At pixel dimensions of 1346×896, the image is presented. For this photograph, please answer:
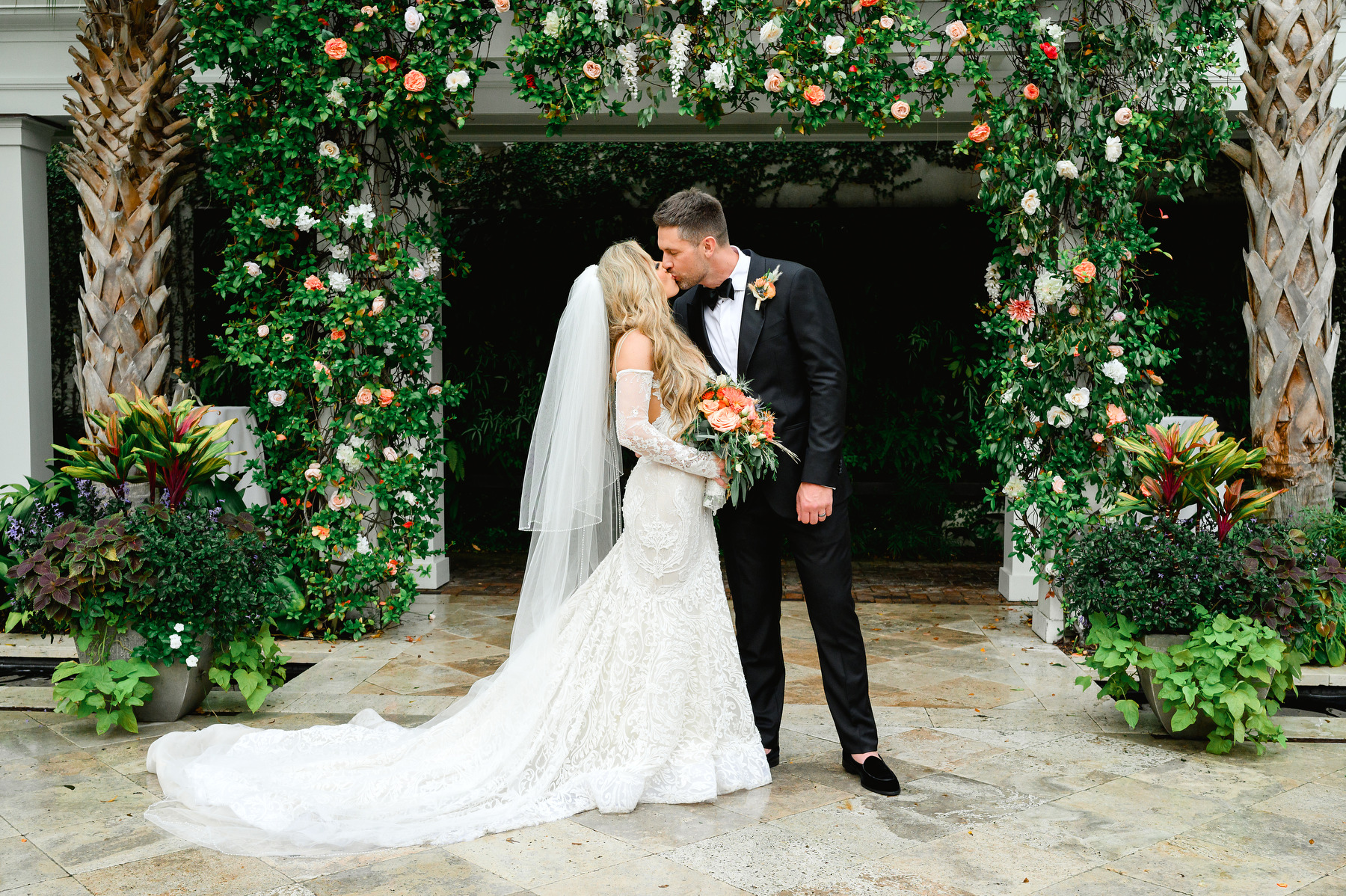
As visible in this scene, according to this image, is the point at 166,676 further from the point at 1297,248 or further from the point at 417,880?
the point at 1297,248

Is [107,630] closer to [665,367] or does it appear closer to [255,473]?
[255,473]

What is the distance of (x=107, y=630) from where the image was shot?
4.32 m

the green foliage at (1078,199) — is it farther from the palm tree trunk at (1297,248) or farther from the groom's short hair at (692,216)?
the groom's short hair at (692,216)

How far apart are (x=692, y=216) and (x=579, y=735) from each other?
5.81ft

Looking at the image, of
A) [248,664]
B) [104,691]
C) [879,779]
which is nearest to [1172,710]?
[879,779]

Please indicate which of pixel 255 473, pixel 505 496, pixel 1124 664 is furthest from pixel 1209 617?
pixel 505 496

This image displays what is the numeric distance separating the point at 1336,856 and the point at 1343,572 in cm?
154

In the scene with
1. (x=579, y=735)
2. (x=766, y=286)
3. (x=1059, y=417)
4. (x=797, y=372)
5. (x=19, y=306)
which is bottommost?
(x=579, y=735)

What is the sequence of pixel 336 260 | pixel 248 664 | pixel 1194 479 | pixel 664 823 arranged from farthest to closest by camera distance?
1. pixel 336 260
2. pixel 248 664
3. pixel 1194 479
4. pixel 664 823

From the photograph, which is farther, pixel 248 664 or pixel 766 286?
pixel 248 664

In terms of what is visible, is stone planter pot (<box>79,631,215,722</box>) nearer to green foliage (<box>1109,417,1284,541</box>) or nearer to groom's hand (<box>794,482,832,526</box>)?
groom's hand (<box>794,482,832,526</box>)

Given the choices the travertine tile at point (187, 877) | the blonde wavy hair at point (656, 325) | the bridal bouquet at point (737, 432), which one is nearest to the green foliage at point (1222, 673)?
the bridal bouquet at point (737, 432)

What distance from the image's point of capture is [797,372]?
3787mm

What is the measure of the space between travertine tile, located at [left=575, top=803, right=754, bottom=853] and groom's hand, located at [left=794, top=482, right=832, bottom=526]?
991 mm
